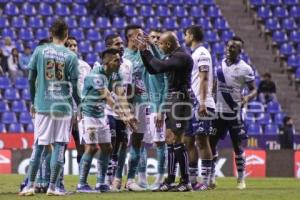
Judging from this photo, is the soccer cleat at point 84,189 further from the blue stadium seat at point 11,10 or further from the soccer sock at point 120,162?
the blue stadium seat at point 11,10

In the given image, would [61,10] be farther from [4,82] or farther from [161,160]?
[161,160]

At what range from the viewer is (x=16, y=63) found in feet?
86.2

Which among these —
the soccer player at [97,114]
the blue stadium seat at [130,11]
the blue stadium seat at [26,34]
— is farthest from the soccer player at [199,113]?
the blue stadium seat at [130,11]

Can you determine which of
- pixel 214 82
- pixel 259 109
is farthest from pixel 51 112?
pixel 259 109

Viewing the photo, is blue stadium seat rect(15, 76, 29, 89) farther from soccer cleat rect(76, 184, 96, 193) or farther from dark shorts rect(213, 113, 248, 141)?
soccer cleat rect(76, 184, 96, 193)

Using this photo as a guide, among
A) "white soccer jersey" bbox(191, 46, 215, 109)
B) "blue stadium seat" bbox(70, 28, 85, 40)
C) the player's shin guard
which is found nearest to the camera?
the player's shin guard

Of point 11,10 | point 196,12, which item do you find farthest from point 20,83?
point 196,12

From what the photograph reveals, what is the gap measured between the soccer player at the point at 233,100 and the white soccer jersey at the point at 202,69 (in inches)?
25.6

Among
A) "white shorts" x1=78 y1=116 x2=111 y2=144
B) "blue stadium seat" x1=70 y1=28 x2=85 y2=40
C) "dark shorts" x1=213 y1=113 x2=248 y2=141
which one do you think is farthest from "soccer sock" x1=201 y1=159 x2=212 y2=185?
"blue stadium seat" x1=70 y1=28 x2=85 y2=40

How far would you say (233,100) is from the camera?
15594mm

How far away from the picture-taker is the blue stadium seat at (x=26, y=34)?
1106 inches

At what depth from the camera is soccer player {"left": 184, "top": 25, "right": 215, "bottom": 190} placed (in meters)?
14.5

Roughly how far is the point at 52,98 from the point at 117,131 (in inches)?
87.6

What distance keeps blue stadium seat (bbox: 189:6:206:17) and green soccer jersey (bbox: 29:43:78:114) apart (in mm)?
19037
